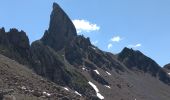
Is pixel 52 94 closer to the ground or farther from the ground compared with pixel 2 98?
farther from the ground

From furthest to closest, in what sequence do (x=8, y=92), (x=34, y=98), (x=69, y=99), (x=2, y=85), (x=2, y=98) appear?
(x=69, y=99)
(x=2, y=85)
(x=34, y=98)
(x=8, y=92)
(x=2, y=98)

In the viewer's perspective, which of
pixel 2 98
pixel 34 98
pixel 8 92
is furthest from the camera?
pixel 34 98

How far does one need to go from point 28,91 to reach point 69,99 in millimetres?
20941

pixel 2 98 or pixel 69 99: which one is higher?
pixel 69 99

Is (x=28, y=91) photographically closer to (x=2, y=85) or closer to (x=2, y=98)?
(x=2, y=85)

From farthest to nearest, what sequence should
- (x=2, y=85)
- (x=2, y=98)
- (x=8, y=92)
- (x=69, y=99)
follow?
(x=69, y=99) → (x=2, y=85) → (x=8, y=92) → (x=2, y=98)

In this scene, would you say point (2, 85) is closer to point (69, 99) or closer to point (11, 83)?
point (11, 83)

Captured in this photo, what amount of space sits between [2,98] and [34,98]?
3294 centimetres

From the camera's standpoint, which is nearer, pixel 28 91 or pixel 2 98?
pixel 2 98

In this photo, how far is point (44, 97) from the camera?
18462 centimetres

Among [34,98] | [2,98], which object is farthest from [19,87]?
[2,98]

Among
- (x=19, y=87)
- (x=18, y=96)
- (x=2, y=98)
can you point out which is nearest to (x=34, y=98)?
(x=18, y=96)

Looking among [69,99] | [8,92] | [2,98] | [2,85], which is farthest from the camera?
[69,99]

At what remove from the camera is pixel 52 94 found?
655ft
